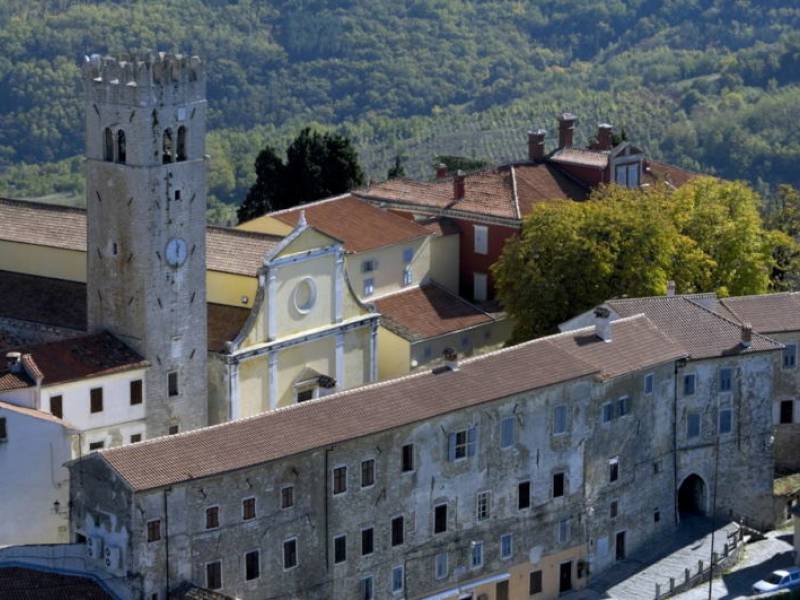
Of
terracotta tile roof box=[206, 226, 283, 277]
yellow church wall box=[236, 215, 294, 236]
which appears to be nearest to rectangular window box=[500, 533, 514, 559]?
terracotta tile roof box=[206, 226, 283, 277]

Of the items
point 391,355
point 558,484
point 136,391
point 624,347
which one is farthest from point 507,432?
point 391,355

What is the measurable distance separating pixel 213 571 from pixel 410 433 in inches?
358

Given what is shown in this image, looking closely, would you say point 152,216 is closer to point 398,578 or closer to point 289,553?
point 289,553

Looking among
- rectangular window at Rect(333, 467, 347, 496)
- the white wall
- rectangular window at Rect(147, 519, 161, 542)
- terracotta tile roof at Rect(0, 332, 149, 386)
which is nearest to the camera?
rectangular window at Rect(147, 519, 161, 542)

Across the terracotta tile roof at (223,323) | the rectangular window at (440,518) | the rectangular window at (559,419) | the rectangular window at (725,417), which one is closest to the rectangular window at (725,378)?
the rectangular window at (725,417)

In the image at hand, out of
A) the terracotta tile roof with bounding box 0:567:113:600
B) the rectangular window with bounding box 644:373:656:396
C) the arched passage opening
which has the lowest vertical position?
the arched passage opening

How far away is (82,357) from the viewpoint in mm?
84375

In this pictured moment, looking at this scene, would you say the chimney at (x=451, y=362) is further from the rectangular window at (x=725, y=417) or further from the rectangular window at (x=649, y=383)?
the rectangular window at (x=725, y=417)

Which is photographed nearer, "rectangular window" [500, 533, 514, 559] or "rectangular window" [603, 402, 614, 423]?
"rectangular window" [500, 533, 514, 559]

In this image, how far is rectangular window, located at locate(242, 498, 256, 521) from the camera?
77.2m

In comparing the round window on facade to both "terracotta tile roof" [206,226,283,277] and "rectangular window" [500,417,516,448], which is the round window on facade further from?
"rectangular window" [500,417,516,448]

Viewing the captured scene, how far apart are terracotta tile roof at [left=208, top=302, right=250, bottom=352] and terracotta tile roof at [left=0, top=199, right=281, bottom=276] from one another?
4.85 feet

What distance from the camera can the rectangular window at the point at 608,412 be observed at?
88500 mm

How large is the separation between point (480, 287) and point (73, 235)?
23229 mm
